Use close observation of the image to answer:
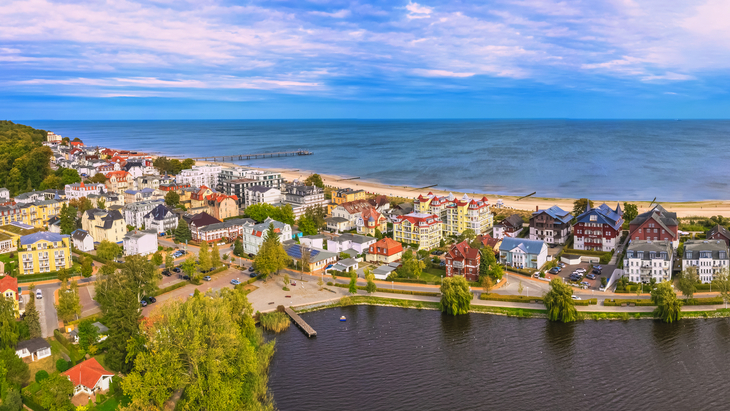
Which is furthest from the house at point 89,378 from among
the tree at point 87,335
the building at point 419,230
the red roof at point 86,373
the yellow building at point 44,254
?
the building at point 419,230

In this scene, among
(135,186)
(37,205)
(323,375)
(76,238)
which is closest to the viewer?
(323,375)

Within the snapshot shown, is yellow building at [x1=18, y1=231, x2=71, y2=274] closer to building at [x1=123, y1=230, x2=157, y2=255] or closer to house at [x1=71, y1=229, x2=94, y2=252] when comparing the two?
house at [x1=71, y1=229, x2=94, y2=252]

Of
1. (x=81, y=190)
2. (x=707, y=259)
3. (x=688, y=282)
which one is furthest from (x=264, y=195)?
(x=707, y=259)

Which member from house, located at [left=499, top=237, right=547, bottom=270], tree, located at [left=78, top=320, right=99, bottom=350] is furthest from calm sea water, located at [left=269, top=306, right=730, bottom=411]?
tree, located at [left=78, top=320, right=99, bottom=350]

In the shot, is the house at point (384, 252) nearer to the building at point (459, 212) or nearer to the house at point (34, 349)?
the building at point (459, 212)

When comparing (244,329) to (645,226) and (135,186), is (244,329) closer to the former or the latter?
(645,226)

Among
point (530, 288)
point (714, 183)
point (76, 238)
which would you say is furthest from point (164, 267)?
point (714, 183)
